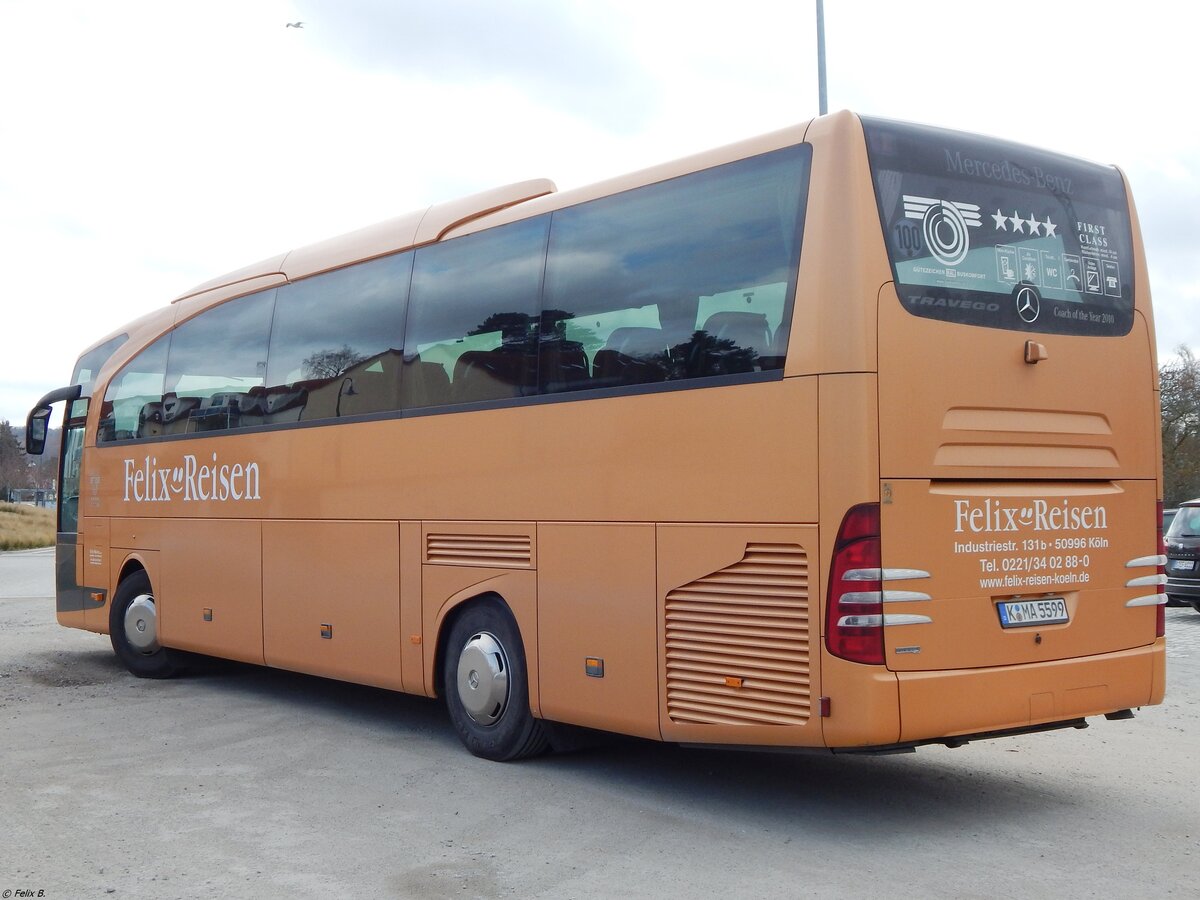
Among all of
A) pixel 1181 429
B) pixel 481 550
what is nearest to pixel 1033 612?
pixel 481 550

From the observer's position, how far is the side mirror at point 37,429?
14789mm

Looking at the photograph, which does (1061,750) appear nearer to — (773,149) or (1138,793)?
(1138,793)

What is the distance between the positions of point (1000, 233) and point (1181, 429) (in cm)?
3919

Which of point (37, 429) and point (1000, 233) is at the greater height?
point (1000, 233)

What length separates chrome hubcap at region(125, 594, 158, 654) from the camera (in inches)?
504

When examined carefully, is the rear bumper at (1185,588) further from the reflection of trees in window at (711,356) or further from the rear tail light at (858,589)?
the rear tail light at (858,589)

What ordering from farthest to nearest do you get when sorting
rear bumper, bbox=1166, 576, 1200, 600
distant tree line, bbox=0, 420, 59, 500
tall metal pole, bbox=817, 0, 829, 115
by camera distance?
distant tree line, bbox=0, 420, 59, 500
rear bumper, bbox=1166, 576, 1200, 600
tall metal pole, bbox=817, 0, 829, 115

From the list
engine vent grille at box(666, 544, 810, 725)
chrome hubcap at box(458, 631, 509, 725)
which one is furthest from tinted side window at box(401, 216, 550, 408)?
engine vent grille at box(666, 544, 810, 725)

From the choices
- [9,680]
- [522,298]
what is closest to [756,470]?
[522,298]

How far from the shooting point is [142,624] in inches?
510

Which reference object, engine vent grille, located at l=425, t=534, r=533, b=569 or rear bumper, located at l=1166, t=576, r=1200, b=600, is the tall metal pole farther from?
engine vent grille, located at l=425, t=534, r=533, b=569

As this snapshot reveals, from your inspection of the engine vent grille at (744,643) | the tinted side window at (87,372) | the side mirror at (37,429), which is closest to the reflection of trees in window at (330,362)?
the engine vent grille at (744,643)

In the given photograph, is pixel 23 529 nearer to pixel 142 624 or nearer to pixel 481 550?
pixel 142 624

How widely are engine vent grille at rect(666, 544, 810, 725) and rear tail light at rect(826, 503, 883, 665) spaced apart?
0.20 m
